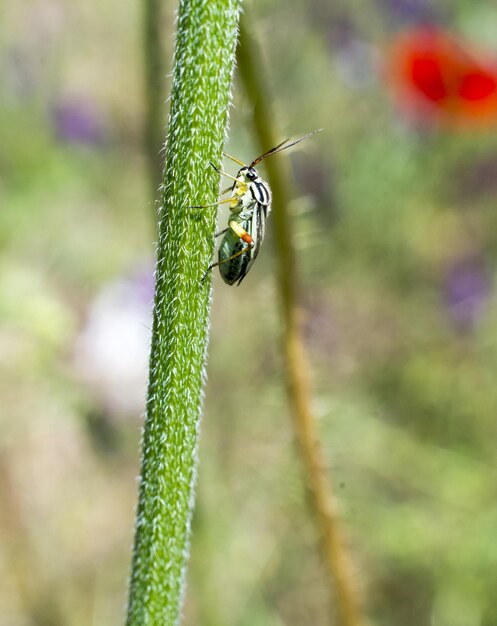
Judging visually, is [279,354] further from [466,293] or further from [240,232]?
[466,293]

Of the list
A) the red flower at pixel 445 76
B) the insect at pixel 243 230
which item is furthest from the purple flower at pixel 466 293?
the insect at pixel 243 230

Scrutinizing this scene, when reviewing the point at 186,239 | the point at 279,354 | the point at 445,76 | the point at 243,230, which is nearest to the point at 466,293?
the point at 445,76

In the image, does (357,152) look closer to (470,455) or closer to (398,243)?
(398,243)

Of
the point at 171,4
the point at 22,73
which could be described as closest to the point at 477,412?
the point at 171,4

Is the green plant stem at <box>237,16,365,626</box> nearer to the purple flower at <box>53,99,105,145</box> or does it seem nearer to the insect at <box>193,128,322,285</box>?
the insect at <box>193,128,322,285</box>

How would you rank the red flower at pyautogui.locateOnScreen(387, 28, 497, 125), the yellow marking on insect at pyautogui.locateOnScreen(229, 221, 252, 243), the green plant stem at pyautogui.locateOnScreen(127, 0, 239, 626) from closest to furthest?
the green plant stem at pyautogui.locateOnScreen(127, 0, 239, 626)
the yellow marking on insect at pyautogui.locateOnScreen(229, 221, 252, 243)
the red flower at pyautogui.locateOnScreen(387, 28, 497, 125)

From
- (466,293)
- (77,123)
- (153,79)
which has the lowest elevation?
(466,293)

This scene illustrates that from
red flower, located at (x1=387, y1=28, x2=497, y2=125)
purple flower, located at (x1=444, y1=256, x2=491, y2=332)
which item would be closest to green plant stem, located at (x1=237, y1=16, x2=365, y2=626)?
red flower, located at (x1=387, y1=28, x2=497, y2=125)
